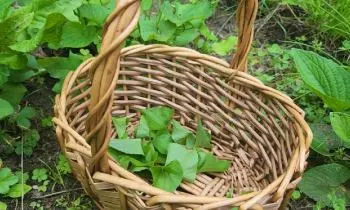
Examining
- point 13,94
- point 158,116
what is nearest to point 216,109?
point 158,116

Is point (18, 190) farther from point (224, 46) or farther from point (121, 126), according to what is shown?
point (224, 46)

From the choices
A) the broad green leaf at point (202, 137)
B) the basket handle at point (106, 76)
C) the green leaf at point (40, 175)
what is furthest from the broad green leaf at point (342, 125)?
the green leaf at point (40, 175)

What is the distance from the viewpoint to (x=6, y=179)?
1313mm

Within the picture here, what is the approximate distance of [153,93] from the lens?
4.87 feet

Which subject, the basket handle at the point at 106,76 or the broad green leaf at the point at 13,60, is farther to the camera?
Result: the broad green leaf at the point at 13,60

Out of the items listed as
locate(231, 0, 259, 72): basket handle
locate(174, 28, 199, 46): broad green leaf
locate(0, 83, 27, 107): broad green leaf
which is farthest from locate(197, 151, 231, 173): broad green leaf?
locate(0, 83, 27, 107): broad green leaf

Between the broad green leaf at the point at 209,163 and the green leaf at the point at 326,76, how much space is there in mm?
282

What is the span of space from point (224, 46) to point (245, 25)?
42 cm

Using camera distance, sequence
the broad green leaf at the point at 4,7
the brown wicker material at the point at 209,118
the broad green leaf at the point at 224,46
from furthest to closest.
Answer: the broad green leaf at the point at 224,46, the broad green leaf at the point at 4,7, the brown wicker material at the point at 209,118

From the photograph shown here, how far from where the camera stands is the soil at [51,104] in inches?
53.4

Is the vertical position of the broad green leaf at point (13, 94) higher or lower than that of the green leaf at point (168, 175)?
higher

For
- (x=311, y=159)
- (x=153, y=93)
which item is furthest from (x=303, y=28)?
(x=153, y=93)

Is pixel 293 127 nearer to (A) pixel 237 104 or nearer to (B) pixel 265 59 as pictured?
(A) pixel 237 104

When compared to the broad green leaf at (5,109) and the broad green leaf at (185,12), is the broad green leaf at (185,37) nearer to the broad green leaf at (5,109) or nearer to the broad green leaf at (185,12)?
the broad green leaf at (185,12)
